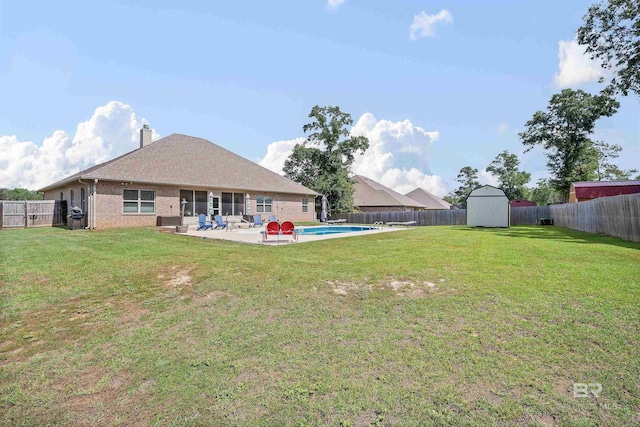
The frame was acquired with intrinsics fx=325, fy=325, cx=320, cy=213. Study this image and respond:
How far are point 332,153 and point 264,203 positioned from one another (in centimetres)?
1266

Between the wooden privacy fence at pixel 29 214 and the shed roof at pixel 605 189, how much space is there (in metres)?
44.7

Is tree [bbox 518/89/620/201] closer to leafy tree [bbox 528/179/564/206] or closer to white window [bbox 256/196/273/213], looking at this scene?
leafy tree [bbox 528/179/564/206]

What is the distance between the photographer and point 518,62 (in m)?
15.4

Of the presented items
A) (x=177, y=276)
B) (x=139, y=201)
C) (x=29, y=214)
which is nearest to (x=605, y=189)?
(x=177, y=276)

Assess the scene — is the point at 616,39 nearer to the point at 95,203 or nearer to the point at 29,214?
the point at 95,203

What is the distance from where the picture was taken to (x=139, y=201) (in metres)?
20.3

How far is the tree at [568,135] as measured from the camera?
3862 centimetres

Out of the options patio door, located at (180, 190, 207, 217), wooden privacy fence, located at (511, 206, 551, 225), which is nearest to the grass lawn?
patio door, located at (180, 190, 207, 217)

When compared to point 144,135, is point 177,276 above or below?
below

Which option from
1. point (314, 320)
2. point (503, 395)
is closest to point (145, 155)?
point (314, 320)

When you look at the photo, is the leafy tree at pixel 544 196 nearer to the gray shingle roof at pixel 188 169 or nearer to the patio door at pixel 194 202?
the gray shingle roof at pixel 188 169

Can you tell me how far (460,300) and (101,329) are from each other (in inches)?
219

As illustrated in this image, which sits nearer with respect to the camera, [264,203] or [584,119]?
[264,203]

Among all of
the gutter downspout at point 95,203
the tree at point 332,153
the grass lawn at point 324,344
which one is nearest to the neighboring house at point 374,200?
the tree at point 332,153
